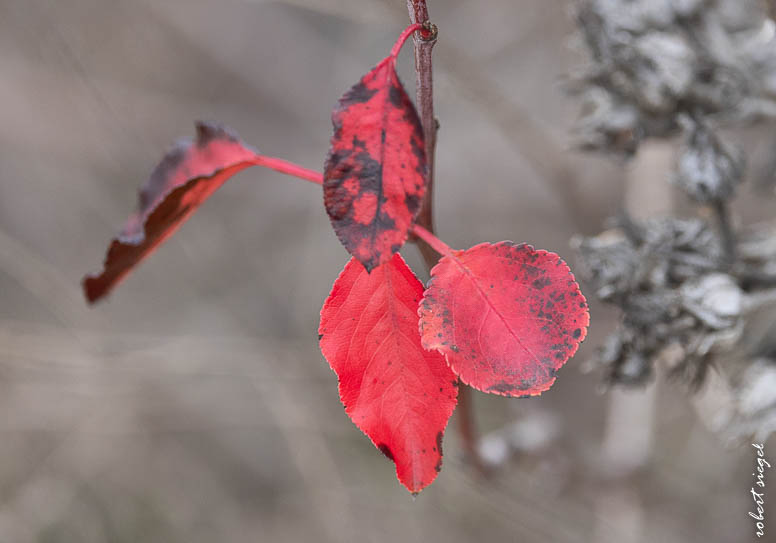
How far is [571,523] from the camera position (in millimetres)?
1646

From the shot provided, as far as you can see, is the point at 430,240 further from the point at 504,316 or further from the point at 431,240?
the point at 504,316

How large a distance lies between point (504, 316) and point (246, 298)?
2022 mm

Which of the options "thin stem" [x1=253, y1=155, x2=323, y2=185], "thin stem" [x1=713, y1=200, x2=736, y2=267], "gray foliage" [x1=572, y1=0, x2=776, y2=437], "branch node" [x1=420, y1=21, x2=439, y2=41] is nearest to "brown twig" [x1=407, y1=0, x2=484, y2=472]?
"branch node" [x1=420, y1=21, x2=439, y2=41]

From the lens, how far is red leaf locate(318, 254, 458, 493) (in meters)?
0.48

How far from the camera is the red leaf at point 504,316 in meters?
0.46

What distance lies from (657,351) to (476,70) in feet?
2.45

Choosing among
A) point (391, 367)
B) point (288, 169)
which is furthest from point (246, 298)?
point (391, 367)

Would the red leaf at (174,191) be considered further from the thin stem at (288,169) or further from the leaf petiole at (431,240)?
the leaf petiole at (431,240)

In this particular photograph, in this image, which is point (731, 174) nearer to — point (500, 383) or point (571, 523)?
point (500, 383)

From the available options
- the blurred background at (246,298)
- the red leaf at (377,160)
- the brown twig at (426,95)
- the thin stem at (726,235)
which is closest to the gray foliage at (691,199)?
the thin stem at (726,235)

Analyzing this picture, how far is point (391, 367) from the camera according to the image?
0.49 metres

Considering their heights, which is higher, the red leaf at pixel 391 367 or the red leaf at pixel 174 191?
the red leaf at pixel 174 191

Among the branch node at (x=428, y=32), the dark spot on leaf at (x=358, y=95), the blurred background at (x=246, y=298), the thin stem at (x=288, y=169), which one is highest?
the branch node at (x=428, y=32)

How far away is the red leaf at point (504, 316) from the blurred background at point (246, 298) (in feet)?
→ 3.23
